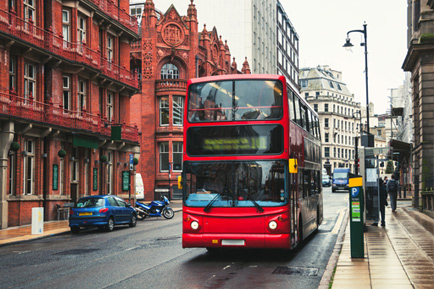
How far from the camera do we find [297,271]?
11.8 m

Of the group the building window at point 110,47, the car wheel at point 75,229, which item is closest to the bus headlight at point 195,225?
the car wheel at point 75,229

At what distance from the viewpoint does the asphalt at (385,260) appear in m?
9.65

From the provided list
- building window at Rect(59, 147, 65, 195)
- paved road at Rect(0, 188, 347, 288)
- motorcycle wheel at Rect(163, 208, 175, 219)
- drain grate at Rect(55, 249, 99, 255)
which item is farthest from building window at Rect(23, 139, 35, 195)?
drain grate at Rect(55, 249, 99, 255)

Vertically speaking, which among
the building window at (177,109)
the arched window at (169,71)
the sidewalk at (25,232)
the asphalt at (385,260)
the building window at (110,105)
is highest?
the arched window at (169,71)

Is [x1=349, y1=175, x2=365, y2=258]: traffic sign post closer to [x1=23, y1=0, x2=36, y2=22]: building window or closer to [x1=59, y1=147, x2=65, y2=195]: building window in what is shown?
[x1=23, y1=0, x2=36, y2=22]: building window

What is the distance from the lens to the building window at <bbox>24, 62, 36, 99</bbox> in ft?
91.5

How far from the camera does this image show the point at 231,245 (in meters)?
12.9

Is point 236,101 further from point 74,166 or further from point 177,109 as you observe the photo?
point 177,109

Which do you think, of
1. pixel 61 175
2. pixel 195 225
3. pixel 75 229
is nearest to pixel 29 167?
pixel 61 175

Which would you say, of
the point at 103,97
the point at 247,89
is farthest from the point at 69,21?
the point at 247,89

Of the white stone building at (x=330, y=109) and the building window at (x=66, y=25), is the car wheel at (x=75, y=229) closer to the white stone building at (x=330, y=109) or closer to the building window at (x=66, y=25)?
the building window at (x=66, y=25)

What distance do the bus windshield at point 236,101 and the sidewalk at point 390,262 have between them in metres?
3.78

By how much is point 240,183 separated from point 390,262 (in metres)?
3.64

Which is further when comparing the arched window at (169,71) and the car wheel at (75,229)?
the arched window at (169,71)
